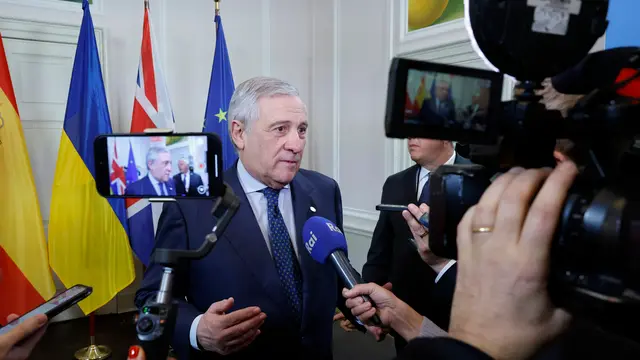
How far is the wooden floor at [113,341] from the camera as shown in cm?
282

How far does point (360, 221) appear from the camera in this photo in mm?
3689

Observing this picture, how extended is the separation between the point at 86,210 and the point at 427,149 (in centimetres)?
197

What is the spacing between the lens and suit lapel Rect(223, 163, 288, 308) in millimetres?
1207

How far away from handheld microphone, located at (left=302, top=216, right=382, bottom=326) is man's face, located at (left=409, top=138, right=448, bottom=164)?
2.99ft

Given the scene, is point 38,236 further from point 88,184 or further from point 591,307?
point 591,307

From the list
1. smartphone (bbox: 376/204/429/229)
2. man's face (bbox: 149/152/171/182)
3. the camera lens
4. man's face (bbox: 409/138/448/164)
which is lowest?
the camera lens

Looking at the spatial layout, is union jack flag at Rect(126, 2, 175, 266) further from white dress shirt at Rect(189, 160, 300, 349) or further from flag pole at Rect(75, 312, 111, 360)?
white dress shirt at Rect(189, 160, 300, 349)

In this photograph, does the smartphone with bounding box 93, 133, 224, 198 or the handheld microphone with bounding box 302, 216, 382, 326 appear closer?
the smartphone with bounding box 93, 133, 224, 198

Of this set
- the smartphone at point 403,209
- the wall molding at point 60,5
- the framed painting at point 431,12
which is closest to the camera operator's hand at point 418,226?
the smartphone at point 403,209

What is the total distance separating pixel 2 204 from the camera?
2.53 metres

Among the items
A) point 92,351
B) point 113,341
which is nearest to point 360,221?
point 113,341

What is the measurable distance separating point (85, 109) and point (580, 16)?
9.29ft

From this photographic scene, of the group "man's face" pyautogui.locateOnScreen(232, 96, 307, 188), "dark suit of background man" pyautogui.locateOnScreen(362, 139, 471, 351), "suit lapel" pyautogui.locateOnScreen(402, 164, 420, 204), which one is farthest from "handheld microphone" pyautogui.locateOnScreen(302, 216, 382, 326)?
"suit lapel" pyautogui.locateOnScreen(402, 164, 420, 204)

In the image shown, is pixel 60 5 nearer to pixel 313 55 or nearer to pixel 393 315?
pixel 313 55
